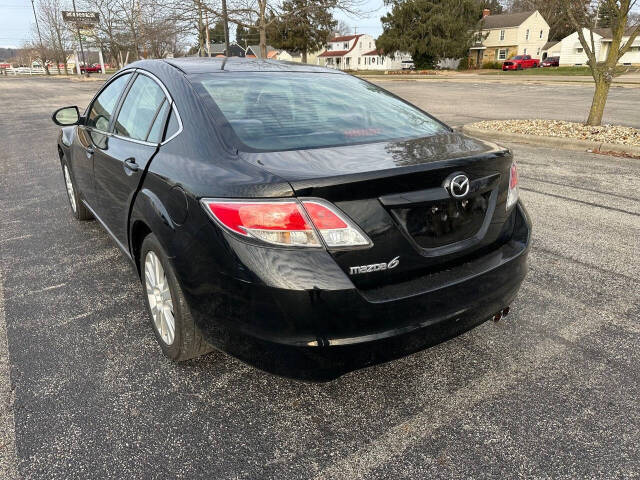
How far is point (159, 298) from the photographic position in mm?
2592

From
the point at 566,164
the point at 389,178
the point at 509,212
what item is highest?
the point at 389,178

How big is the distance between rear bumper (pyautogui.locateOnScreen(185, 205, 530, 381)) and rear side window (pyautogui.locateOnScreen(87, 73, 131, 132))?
2.00 meters

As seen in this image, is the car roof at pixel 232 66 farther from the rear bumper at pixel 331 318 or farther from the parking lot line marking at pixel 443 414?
the parking lot line marking at pixel 443 414

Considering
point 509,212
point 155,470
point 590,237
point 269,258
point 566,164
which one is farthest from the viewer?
point 566,164

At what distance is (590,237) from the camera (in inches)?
170

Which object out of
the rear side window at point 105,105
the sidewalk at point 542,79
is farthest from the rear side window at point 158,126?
the sidewalk at point 542,79

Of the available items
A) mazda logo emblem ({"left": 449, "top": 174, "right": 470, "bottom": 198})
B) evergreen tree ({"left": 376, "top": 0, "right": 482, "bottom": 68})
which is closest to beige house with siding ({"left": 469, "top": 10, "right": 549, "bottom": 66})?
evergreen tree ({"left": 376, "top": 0, "right": 482, "bottom": 68})

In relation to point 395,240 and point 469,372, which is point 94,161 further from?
point 469,372

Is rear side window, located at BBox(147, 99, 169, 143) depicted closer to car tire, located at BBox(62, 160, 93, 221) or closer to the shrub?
car tire, located at BBox(62, 160, 93, 221)

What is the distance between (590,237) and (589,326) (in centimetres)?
169

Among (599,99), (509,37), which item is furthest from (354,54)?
(599,99)

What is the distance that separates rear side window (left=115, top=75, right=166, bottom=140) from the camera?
Result: 9.04 ft

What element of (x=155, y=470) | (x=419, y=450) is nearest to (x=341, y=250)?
(x=419, y=450)

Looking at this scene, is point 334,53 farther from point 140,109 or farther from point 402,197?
point 402,197
